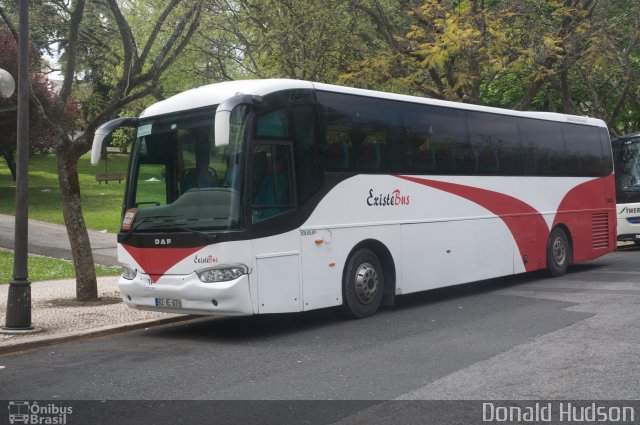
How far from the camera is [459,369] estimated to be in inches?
321

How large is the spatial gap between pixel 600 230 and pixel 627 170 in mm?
6088

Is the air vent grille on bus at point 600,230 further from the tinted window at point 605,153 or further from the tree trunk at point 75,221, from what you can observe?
the tree trunk at point 75,221

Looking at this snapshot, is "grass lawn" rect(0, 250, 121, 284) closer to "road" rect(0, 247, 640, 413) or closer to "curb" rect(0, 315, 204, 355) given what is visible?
"curb" rect(0, 315, 204, 355)

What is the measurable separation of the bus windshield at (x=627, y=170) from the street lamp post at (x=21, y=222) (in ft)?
56.6

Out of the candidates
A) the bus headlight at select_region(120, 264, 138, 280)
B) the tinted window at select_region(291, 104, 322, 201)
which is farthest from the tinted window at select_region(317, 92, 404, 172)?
the bus headlight at select_region(120, 264, 138, 280)

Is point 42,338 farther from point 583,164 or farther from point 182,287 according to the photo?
point 583,164

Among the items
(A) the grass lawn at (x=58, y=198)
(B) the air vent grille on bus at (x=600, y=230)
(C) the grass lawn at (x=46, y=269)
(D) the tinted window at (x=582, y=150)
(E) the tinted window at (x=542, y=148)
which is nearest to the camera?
(E) the tinted window at (x=542, y=148)

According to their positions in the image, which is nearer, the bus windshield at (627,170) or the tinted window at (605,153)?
the tinted window at (605,153)

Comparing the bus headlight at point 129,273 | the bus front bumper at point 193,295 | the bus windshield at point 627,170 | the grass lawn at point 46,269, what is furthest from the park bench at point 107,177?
the bus front bumper at point 193,295

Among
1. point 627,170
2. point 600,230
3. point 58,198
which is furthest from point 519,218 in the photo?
point 58,198

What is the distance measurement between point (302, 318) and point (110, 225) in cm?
1634

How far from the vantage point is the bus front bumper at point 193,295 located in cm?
998

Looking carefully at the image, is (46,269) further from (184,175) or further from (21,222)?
(184,175)

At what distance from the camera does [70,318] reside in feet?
39.4
